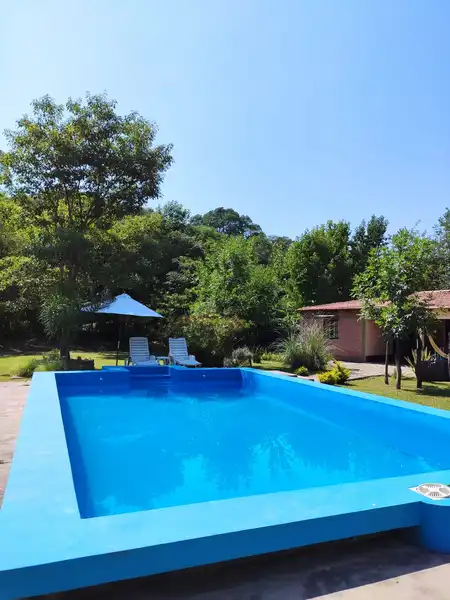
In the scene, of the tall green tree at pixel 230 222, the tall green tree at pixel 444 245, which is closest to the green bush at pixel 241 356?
the tall green tree at pixel 444 245

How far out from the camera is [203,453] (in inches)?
261

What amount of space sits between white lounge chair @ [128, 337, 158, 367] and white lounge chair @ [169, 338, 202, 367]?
0.65 meters

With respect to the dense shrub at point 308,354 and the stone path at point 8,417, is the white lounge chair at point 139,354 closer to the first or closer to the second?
the stone path at point 8,417

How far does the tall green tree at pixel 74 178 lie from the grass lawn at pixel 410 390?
28.8 ft

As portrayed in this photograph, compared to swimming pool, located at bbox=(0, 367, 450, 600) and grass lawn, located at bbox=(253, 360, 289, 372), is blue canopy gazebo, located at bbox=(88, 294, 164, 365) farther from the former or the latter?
grass lawn, located at bbox=(253, 360, 289, 372)

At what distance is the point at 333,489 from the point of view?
→ 12.4 ft

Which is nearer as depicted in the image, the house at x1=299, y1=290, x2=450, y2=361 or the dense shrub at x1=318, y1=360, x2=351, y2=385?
the dense shrub at x1=318, y1=360, x2=351, y2=385

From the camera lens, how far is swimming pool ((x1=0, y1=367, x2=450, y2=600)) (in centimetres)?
280

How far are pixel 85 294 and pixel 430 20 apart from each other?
12250 mm

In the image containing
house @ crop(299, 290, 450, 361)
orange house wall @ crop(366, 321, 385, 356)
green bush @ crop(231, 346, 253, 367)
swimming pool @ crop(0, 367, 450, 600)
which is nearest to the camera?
swimming pool @ crop(0, 367, 450, 600)

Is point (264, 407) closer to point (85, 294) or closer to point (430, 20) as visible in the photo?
point (85, 294)

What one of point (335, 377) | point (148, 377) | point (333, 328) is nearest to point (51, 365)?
point (148, 377)

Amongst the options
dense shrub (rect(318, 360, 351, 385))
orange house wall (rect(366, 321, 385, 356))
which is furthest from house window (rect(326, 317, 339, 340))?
dense shrub (rect(318, 360, 351, 385))

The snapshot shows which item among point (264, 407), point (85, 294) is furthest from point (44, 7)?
point (264, 407)
